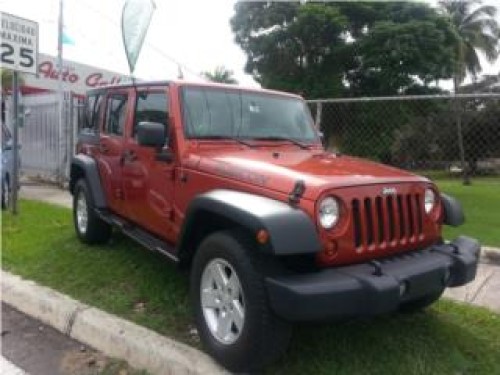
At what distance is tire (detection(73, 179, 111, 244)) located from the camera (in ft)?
22.2

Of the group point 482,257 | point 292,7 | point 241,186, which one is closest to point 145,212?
point 241,186

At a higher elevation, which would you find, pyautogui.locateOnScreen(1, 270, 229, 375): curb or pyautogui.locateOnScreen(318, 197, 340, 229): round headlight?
pyautogui.locateOnScreen(318, 197, 340, 229): round headlight

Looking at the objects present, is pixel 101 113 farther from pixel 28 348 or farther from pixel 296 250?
pixel 296 250

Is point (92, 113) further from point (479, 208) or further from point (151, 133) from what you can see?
point (479, 208)

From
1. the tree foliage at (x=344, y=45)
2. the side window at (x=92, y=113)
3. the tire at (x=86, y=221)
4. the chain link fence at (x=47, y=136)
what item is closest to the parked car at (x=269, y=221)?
the tire at (x=86, y=221)

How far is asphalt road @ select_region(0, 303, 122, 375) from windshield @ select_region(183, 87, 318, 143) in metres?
1.80

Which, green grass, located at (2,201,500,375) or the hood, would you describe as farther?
green grass, located at (2,201,500,375)

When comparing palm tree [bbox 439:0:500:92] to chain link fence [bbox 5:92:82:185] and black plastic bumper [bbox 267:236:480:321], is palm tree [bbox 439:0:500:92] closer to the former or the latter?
chain link fence [bbox 5:92:82:185]

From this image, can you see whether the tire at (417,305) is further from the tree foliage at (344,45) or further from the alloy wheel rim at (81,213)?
the tree foliage at (344,45)

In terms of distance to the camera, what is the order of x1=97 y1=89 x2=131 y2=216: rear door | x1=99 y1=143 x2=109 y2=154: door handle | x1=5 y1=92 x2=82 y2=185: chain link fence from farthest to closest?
x1=5 y1=92 x2=82 y2=185: chain link fence → x1=99 y1=143 x2=109 y2=154: door handle → x1=97 y1=89 x2=131 y2=216: rear door

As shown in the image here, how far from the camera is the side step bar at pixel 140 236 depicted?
5.05m

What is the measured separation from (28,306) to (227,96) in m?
2.50

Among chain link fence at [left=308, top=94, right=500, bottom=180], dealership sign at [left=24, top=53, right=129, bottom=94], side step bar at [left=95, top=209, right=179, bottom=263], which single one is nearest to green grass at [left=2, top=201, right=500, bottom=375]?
side step bar at [left=95, top=209, right=179, bottom=263]

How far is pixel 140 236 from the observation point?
18.5ft
